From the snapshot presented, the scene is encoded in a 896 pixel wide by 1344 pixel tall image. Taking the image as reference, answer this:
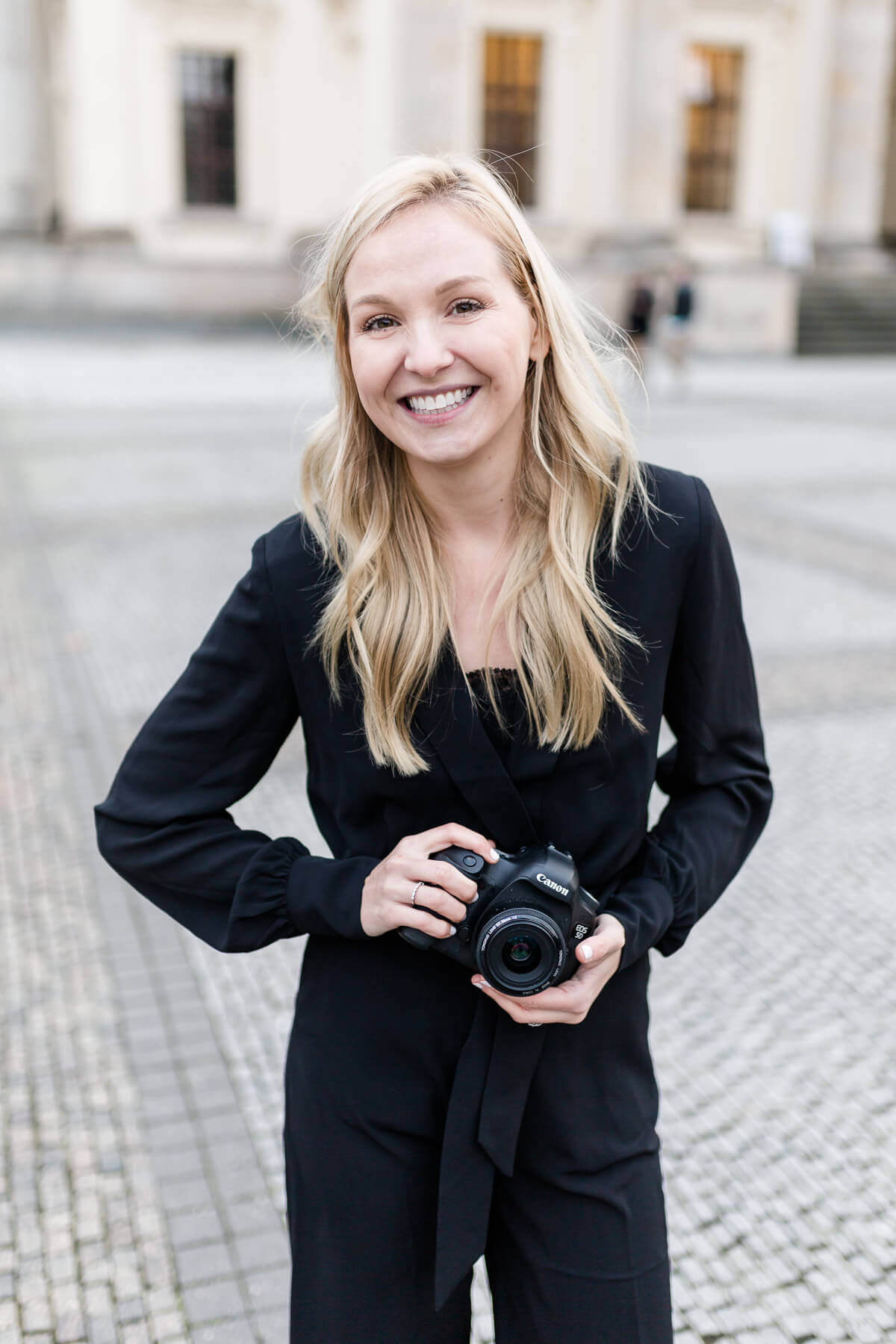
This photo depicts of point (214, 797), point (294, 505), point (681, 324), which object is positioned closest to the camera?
point (214, 797)

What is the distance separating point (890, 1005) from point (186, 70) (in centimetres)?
2734

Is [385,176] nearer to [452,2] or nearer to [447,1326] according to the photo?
[447,1326]

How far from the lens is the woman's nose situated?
1.54m

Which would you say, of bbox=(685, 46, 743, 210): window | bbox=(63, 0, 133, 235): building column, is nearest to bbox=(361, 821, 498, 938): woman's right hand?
bbox=(63, 0, 133, 235): building column

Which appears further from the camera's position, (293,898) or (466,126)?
(466,126)

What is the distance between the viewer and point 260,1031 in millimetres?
3424

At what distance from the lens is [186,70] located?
26.8 m

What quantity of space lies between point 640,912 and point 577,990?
16 centimetres

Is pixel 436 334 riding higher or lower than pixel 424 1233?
higher

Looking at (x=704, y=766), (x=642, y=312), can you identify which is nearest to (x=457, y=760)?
(x=704, y=766)

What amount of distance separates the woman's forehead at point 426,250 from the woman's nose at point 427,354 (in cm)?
5

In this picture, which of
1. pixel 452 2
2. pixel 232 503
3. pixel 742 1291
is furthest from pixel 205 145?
pixel 742 1291

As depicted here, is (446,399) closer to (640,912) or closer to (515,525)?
(515,525)

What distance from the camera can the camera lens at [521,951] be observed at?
57.6 inches
